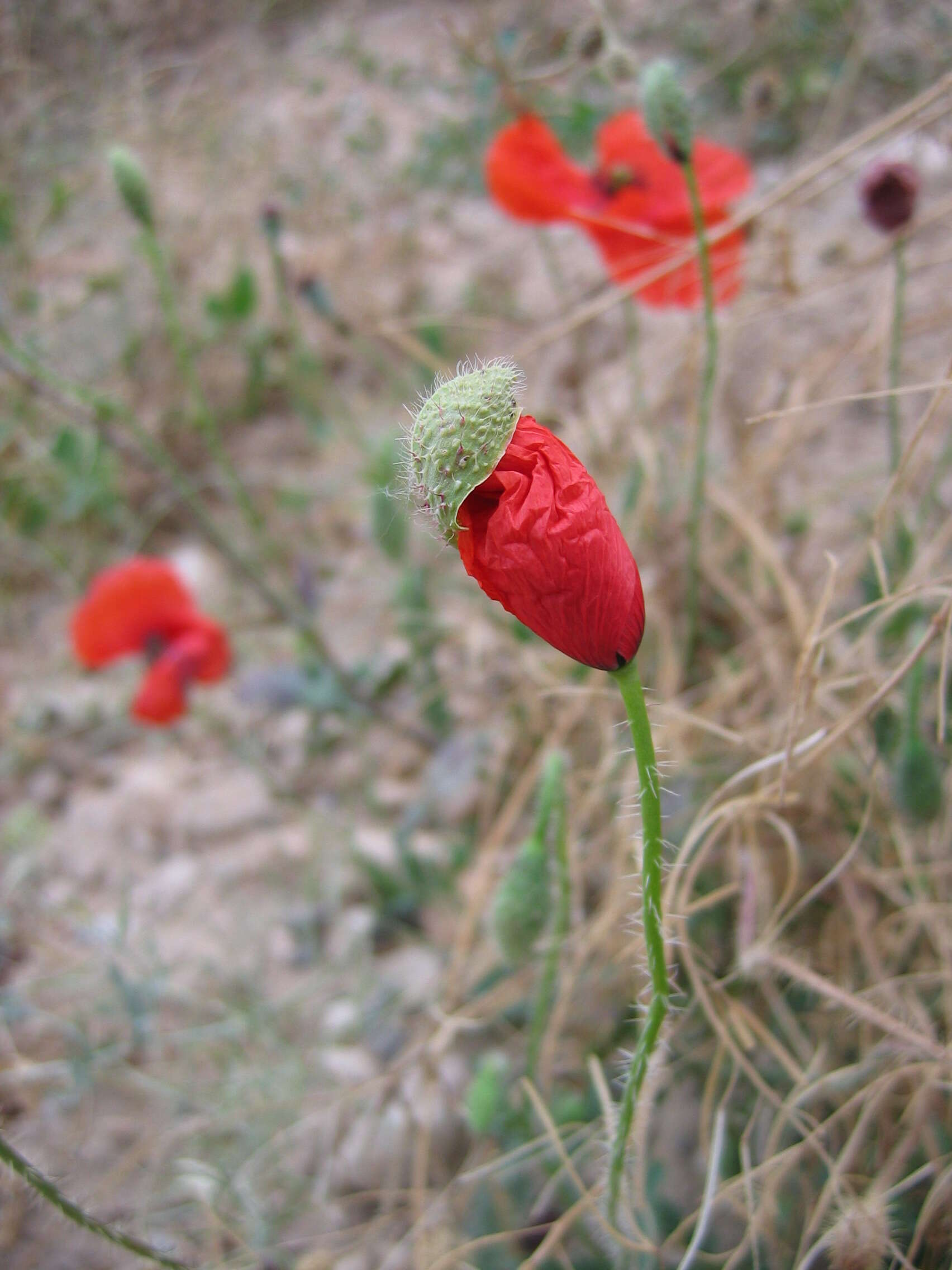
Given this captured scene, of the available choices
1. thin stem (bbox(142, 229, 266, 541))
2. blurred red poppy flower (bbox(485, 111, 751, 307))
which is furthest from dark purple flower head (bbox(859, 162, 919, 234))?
thin stem (bbox(142, 229, 266, 541))

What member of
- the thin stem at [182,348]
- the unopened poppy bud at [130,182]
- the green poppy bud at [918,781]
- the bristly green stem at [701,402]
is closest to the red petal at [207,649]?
the thin stem at [182,348]

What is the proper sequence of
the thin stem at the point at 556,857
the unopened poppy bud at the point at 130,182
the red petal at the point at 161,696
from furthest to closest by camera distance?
the red petal at the point at 161,696
the unopened poppy bud at the point at 130,182
the thin stem at the point at 556,857

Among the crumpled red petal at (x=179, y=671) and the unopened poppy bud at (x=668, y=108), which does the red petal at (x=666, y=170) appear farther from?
the crumpled red petal at (x=179, y=671)

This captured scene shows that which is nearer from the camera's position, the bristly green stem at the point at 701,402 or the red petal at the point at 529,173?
the bristly green stem at the point at 701,402

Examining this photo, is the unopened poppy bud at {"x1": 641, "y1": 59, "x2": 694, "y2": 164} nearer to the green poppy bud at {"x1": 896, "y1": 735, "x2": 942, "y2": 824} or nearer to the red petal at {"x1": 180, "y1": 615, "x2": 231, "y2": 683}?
the green poppy bud at {"x1": 896, "y1": 735, "x2": 942, "y2": 824}

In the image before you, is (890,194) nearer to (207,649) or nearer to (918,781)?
(918,781)

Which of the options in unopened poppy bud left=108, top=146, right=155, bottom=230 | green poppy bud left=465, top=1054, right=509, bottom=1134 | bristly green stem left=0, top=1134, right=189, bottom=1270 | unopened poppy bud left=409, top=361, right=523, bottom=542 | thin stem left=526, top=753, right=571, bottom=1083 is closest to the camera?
unopened poppy bud left=409, top=361, right=523, bottom=542
